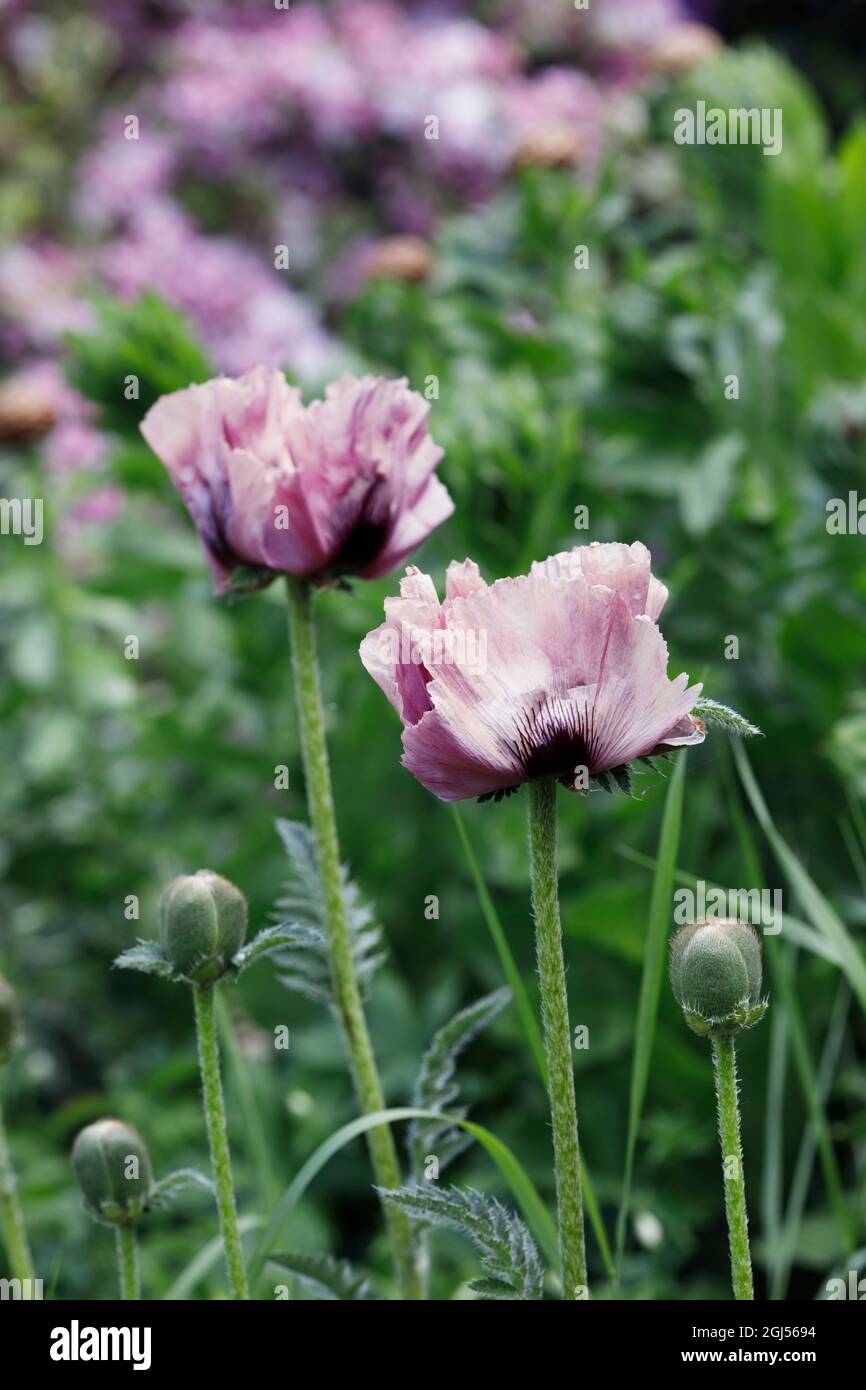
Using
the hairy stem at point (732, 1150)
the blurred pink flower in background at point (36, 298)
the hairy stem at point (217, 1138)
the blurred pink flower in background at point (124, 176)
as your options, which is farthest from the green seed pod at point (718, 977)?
the blurred pink flower in background at point (124, 176)

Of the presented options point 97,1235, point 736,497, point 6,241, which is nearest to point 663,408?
point 736,497

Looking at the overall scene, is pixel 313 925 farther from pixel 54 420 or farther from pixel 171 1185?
pixel 54 420

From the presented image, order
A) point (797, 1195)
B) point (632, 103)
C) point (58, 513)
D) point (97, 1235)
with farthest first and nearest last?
point (632, 103) → point (58, 513) → point (97, 1235) → point (797, 1195)

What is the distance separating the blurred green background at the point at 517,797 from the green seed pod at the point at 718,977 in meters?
0.52

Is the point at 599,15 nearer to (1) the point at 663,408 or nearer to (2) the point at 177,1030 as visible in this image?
(1) the point at 663,408

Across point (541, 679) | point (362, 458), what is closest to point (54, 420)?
point (362, 458)

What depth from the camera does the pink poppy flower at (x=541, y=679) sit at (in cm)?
70

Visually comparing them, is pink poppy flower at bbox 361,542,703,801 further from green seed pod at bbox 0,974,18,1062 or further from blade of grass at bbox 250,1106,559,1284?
green seed pod at bbox 0,974,18,1062

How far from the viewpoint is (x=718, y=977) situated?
74cm

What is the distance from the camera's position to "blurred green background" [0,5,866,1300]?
A: 5.69ft

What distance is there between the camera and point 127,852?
7.48ft

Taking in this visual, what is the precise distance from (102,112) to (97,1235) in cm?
330

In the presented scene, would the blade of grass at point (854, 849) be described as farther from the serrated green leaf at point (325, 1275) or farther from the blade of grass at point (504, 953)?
the serrated green leaf at point (325, 1275)
